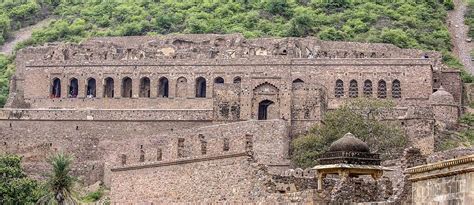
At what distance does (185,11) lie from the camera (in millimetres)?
124250

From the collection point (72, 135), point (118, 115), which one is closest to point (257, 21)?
point (118, 115)

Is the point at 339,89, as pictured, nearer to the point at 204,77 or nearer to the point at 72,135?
the point at 204,77

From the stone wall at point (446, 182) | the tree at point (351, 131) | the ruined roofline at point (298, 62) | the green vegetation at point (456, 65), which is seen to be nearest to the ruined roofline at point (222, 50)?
the ruined roofline at point (298, 62)

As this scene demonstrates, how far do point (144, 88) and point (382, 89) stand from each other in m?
16.1

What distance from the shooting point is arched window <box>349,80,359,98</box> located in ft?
289

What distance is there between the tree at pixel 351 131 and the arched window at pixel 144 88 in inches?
753

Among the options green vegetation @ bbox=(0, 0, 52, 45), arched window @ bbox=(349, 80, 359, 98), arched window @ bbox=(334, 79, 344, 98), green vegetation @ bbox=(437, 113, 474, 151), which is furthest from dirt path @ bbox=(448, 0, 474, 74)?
green vegetation @ bbox=(0, 0, 52, 45)

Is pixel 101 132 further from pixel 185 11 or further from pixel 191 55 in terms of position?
pixel 185 11

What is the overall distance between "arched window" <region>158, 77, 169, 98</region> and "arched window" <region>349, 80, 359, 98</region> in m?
12.4

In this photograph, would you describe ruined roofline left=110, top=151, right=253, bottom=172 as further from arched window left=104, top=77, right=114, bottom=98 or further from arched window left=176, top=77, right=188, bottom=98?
arched window left=104, top=77, right=114, bottom=98

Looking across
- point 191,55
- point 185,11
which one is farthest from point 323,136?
point 185,11

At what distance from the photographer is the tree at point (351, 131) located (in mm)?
67562

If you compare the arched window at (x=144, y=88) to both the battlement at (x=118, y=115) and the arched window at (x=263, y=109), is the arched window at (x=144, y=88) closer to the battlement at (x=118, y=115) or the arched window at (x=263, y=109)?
the battlement at (x=118, y=115)

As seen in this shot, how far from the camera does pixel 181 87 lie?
301 ft
